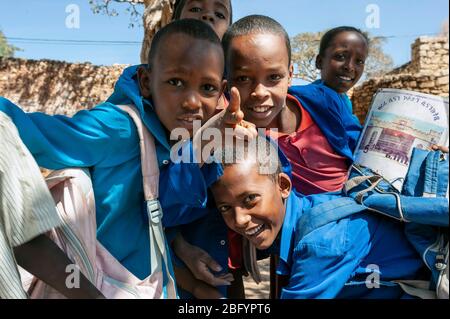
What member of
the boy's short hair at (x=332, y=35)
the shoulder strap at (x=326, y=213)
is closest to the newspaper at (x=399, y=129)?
the shoulder strap at (x=326, y=213)

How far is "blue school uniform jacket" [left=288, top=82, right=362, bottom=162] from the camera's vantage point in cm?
212

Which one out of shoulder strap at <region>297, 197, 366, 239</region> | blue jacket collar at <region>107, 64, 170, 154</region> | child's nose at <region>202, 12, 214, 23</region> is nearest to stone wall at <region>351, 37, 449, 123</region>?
child's nose at <region>202, 12, 214, 23</region>

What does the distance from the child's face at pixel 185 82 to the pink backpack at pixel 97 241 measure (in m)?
0.11

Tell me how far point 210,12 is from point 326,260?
1.45 m

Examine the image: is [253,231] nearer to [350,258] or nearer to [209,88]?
[350,258]

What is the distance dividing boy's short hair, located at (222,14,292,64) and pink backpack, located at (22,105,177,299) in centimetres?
64

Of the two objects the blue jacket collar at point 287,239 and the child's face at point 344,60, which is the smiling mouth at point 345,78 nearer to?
the child's face at point 344,60

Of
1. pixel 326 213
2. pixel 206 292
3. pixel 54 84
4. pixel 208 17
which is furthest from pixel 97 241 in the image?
pixel 54 84

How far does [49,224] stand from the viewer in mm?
1196

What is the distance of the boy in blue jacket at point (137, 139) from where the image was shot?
1417mm

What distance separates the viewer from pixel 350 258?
152 centimetres

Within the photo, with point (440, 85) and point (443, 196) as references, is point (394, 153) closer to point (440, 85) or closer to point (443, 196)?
point (443, 196)
